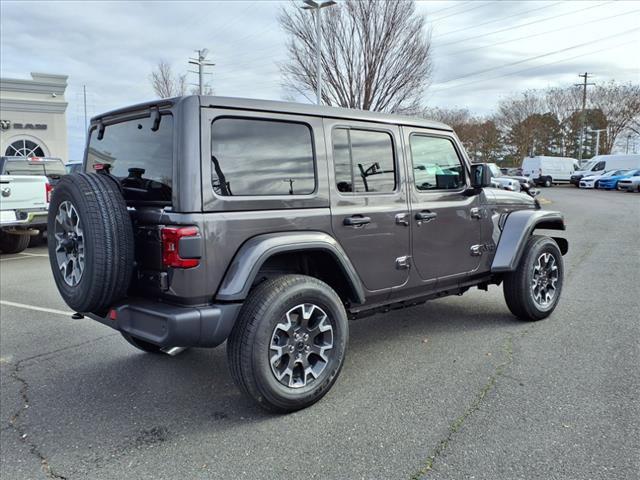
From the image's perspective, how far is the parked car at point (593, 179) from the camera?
34188 mm

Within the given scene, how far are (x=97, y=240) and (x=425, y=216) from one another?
2.44 meters

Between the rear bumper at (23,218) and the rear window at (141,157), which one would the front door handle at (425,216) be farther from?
the rear bumper at (23,218)

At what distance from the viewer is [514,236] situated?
16.1 feet

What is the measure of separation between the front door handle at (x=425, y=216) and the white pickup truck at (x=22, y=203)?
7657 millimetres

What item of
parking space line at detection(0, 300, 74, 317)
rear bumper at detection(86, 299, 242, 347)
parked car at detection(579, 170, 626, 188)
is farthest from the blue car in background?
rear bumper at detection(86, 299, 242, 347)

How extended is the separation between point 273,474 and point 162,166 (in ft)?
6.16

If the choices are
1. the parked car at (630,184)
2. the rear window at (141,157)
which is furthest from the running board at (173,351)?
the parked car at (630,184)

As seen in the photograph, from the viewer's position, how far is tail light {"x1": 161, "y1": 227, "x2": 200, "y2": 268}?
2.88 meters

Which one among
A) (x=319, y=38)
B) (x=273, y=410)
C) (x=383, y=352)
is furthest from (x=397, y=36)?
(x=273, y=410)

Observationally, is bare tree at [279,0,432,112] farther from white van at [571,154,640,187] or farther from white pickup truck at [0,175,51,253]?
white van at [571,154,640,187]

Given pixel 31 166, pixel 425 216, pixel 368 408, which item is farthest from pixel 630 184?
pixel 368 408

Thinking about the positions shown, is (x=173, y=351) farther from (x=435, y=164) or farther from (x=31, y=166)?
(x=31, y=166)

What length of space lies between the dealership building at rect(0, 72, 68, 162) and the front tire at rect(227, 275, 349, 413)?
1054 inches

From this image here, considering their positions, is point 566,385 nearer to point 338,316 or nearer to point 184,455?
point 338,316
